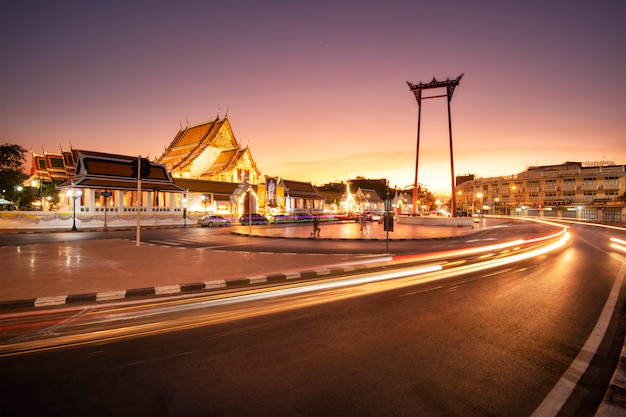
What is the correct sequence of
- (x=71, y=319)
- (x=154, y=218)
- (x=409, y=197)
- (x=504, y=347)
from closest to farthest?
1. (x=504, y=347)
2. (x=71, y=319)
3. (x=154, y=218)
4. (x=409, y=197)

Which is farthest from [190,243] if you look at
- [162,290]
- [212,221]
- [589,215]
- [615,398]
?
[589,215]

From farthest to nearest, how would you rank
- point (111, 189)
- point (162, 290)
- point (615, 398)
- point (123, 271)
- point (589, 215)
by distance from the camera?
point (589, 215) → point (111, 189) → point (123, 271) → point (162, 290) → point (615, 398)

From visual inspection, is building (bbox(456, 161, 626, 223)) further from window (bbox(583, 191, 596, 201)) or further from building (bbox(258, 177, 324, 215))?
building (bbox(258, 177, 324, 215))

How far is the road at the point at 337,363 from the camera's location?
330 cm

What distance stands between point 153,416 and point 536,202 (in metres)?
92.4

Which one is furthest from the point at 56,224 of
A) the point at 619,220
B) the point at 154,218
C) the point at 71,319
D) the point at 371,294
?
the point at 619,220

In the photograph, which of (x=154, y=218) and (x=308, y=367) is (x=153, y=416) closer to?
(x=308, y=367)

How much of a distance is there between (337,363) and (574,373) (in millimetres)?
2889

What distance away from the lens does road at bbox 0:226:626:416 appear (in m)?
3.30

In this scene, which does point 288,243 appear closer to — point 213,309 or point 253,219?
point 213,309

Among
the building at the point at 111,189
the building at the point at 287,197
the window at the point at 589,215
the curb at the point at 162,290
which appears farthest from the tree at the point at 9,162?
the window at the point at 589,215

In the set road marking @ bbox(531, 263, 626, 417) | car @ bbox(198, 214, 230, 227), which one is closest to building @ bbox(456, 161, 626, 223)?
car @ bbox(198, 214, 230, 227)

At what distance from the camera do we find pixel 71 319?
5867mm

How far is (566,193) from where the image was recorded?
238 feet
